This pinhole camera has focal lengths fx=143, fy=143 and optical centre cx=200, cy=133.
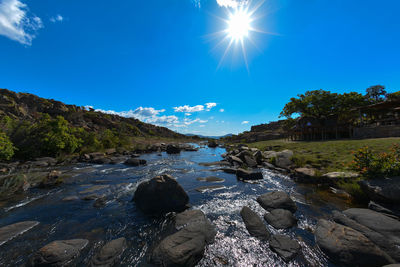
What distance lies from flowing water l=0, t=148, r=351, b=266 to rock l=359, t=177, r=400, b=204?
105 centimetres

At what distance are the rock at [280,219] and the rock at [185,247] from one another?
2.19m

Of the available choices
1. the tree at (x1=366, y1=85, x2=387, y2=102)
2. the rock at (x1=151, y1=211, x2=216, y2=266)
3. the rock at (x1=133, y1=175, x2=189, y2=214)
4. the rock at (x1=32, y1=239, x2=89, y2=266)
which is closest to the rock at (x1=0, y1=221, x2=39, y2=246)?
the rock at (x1=32, y1=239, x2=89, y2=266)

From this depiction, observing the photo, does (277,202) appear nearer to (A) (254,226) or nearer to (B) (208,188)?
(A) (254,226)

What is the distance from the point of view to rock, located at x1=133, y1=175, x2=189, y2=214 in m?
6.18

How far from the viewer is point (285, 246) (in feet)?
13.0

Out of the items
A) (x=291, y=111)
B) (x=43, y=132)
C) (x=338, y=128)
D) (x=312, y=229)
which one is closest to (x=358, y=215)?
(x=312, y=229)

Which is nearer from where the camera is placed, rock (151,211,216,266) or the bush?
rock (151,211,216,266)

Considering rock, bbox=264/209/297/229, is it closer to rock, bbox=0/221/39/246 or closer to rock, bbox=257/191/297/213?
rock, bbox=257/191/297/213

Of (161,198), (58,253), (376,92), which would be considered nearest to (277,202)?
(161,198)

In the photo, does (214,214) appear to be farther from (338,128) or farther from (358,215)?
(338,128)

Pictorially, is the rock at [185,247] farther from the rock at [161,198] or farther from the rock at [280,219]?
the rock at [280,219]

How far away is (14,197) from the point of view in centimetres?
734

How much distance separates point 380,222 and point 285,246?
3.15 m

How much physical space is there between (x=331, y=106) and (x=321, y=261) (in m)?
38.0
